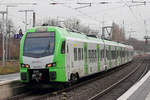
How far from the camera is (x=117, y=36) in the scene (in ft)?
219

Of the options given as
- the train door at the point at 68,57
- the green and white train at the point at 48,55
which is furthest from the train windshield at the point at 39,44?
the train door at the point at 68,57

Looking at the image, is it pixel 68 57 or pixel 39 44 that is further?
pixel 68 57

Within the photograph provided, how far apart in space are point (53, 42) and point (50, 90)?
10.2 feet

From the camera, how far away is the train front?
44.7ft

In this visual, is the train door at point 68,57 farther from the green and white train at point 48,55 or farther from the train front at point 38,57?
the train front at point 38,57

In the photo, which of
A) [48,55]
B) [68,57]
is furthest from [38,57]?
[68,57]

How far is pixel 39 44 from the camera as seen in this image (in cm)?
1405

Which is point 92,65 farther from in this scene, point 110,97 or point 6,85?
point 6,85

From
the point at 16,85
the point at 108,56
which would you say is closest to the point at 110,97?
the point at 16,85

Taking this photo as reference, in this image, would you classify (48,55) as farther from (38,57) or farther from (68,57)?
(68,57)

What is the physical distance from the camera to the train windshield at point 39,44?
1378cm

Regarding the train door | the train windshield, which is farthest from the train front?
the train door

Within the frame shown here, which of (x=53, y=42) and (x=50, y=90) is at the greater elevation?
(x=53, y=42)

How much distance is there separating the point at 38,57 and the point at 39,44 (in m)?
0.71
